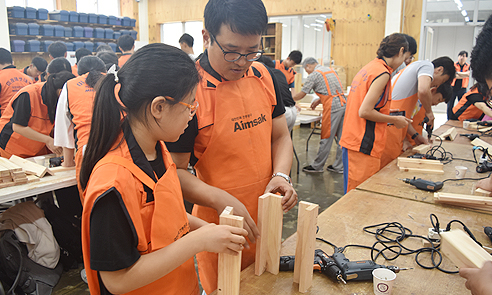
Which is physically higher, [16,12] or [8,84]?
[16,12]

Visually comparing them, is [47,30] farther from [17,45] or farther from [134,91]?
[134,91]

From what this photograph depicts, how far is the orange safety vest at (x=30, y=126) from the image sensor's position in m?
2.81

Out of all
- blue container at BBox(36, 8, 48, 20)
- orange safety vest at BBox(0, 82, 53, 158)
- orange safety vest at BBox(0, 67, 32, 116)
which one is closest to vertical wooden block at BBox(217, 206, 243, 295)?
orange safety vest at BBox(0, 82, 53, 158)

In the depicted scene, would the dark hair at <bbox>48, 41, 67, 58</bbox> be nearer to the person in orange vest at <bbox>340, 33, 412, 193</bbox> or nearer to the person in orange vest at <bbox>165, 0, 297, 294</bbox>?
the person in orange vest at <bbox>340, 33, 412, 193</bbox>

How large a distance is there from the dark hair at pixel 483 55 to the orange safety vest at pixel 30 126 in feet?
9.62

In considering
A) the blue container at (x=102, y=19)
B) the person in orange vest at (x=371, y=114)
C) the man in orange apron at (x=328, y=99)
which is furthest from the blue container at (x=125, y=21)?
the person in orange vest at (x=371, y=114)

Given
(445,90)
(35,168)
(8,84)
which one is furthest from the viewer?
(8,84)

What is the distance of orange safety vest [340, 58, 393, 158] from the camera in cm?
252

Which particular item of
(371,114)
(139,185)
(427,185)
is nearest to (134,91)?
(139,185)

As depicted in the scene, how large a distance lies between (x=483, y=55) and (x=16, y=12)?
400 inches

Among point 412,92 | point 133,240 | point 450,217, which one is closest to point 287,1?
point 412,92

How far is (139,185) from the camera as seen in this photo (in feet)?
3.00

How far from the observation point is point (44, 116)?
2883 millimetres

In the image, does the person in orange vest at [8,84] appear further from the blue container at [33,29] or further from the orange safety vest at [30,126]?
the blue container at [33,29]
